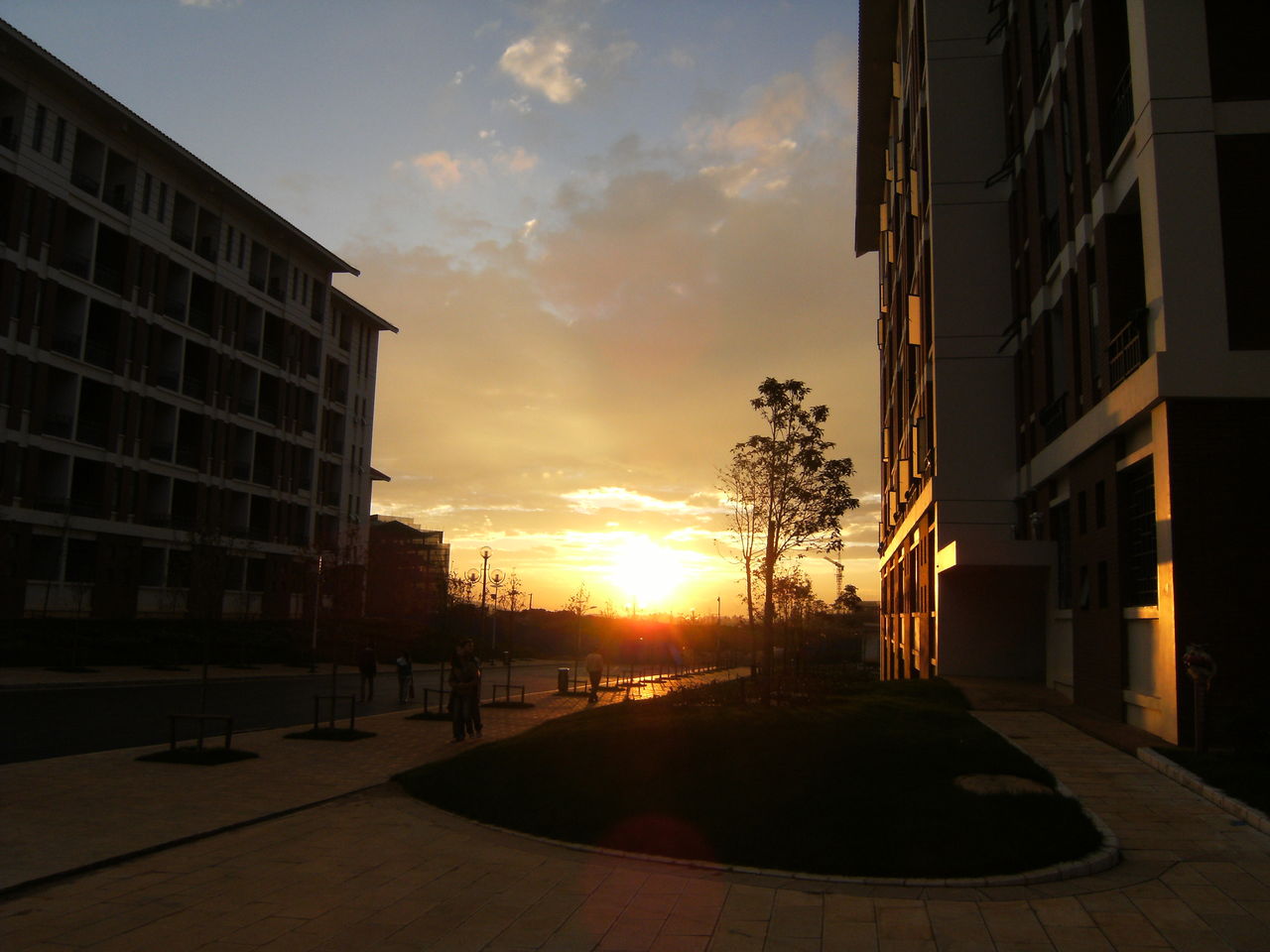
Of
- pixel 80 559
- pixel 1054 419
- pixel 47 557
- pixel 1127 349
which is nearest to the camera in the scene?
pixel 1127 349

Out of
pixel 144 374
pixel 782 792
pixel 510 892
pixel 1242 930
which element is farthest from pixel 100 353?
pixel 1242 930

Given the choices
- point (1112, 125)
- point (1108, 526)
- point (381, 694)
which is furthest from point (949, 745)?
point (381, 694)

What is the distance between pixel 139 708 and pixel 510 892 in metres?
18.9

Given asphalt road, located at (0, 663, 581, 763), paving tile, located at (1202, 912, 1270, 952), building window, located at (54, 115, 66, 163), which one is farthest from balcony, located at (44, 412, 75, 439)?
paving tile, located at (1202, 912, 1270, 952)

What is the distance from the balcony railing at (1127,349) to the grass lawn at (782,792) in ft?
19.4

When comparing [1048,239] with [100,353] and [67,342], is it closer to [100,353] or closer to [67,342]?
[67,342]

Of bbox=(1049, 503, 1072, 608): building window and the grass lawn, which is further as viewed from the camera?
bbox=(1049, 503, 1072, 608): building window

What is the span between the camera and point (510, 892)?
26.0ft

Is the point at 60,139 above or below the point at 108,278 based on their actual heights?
above

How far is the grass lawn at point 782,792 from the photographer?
8.70 meters

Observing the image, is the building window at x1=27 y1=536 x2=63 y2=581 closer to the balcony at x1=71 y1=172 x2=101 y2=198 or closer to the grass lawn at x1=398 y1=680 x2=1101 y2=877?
the balcony at x1=71 y1=172 x2=101 y2=198

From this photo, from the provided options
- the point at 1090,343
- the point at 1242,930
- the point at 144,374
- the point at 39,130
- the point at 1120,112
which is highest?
the point at 39,130

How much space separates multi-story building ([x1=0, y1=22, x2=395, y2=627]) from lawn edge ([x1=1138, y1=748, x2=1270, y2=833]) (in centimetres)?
2288

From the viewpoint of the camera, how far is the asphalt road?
17.0 metres
